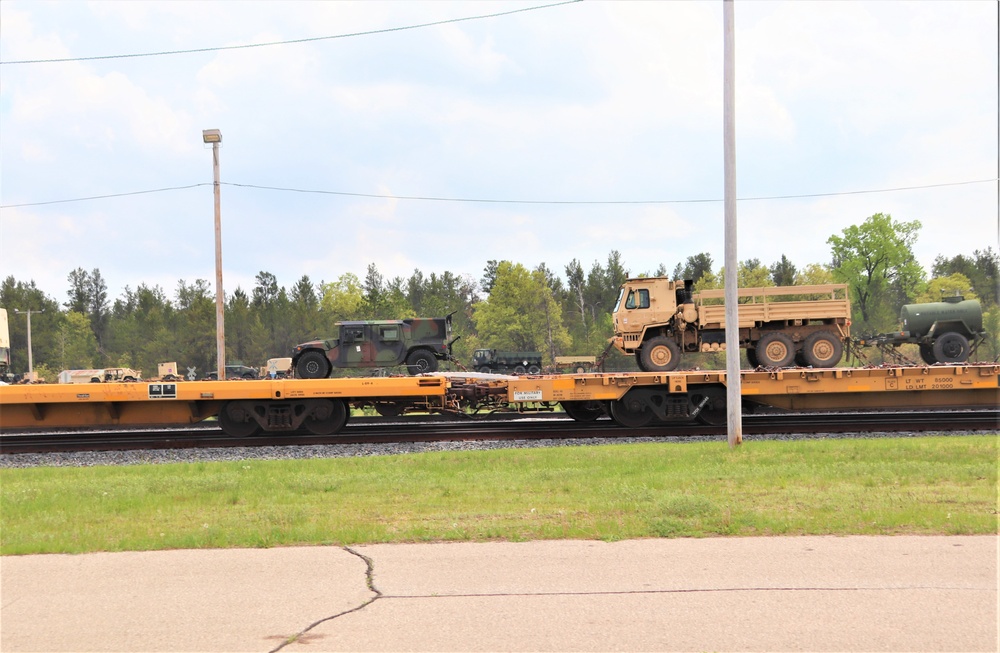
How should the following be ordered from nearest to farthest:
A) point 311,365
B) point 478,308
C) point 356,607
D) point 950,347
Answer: point 356,607 → point 950,347 → point 311,365 → point 478,308

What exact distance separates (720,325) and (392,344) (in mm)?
13558

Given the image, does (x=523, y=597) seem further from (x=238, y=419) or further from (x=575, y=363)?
(x=575, y=363)

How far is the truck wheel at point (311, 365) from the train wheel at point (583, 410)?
39.4ft

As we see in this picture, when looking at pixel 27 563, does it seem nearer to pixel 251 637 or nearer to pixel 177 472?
pixel 251 637

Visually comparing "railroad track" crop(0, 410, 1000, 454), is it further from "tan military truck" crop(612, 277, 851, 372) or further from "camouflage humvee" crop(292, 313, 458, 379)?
"camouflage humvee" crop(292, 313, 458, 379)

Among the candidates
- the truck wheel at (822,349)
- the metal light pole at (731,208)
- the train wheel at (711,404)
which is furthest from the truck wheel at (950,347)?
the metal light pole at (731,208)

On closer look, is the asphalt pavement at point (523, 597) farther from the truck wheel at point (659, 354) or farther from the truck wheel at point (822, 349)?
the truck wheel at point (822, 349)

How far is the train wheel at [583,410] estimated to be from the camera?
16250 mm

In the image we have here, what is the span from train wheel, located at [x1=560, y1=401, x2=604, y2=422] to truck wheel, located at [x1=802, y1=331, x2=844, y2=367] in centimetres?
506

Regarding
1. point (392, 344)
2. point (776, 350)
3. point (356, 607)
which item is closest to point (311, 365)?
point (392, 344)

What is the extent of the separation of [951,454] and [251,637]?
9.82 metres

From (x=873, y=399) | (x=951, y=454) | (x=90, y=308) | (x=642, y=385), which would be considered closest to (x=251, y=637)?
(x=951, y=454)

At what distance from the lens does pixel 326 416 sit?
1531cm

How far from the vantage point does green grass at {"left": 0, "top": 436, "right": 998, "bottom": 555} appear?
699cm
